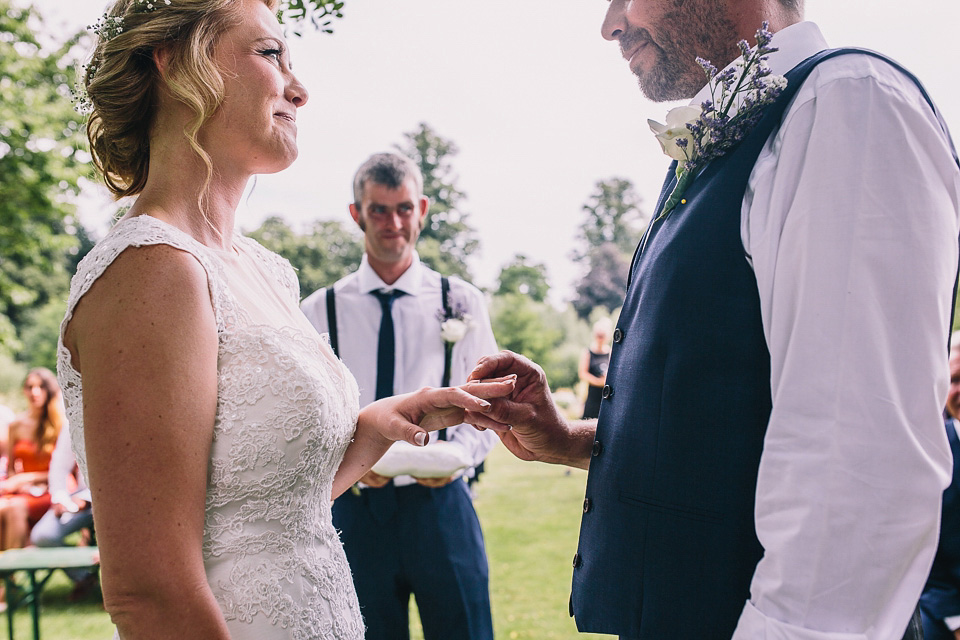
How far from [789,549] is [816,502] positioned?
10 cm

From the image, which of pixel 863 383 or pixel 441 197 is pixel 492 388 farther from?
pixel 441 197

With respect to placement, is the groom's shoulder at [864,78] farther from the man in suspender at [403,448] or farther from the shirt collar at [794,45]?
the man in suspender at [403,448]

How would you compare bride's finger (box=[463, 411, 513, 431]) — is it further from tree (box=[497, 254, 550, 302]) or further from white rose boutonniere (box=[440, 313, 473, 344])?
tree (box=[497, 254, 550, 302])

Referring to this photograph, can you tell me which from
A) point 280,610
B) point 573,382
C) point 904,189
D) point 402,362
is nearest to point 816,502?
point 904,189

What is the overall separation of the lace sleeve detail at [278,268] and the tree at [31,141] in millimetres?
12093

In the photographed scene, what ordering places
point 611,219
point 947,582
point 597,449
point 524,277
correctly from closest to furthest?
point 597,449
point 947,582
point 524,277
point 611,219

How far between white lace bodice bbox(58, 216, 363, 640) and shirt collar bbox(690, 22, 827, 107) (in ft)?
4.17

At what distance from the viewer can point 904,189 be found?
43.5 inches

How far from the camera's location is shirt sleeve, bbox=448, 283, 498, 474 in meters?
3.67

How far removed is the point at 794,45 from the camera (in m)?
1.52

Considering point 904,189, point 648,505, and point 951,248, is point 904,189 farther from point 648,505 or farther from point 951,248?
point 648,505

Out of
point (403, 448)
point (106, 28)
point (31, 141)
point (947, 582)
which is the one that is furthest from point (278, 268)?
point (31, 141)

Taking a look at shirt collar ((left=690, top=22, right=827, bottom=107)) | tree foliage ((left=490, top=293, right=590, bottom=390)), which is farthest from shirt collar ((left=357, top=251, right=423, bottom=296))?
tree foliage ((left=490, top=293, right=590, bottom=390))

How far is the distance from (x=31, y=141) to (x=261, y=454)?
47.3 ft
